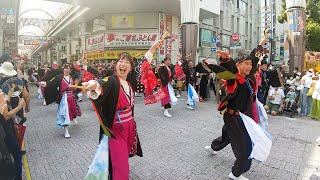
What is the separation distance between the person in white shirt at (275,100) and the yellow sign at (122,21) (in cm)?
1575

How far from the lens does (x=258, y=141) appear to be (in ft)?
11.0

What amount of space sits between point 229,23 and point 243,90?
28.9 metres

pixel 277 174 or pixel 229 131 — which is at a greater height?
pixel 229 131

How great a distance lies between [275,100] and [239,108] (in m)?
5.81

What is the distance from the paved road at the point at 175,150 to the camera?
13.2ft

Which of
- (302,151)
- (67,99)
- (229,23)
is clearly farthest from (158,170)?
(229,23)

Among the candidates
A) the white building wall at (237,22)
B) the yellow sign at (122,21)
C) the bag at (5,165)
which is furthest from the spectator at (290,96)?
the yellow sign at (122,21)

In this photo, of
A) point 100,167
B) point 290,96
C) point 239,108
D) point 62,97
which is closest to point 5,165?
point 100,167

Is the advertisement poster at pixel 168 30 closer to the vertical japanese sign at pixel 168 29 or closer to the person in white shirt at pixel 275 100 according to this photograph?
the vertical japanese sign at pixel 168 29

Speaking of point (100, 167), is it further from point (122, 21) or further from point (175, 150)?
point (122, 21)

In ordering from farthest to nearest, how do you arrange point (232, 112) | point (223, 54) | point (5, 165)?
1. point (232, 112)
2. point (223, 54)
3. point (5, 165)

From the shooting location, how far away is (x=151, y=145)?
5355 mm

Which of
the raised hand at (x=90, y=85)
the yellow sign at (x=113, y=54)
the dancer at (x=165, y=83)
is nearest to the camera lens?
the raised hand at (x=90, y=85)

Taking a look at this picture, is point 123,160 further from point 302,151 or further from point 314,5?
point 314,5
